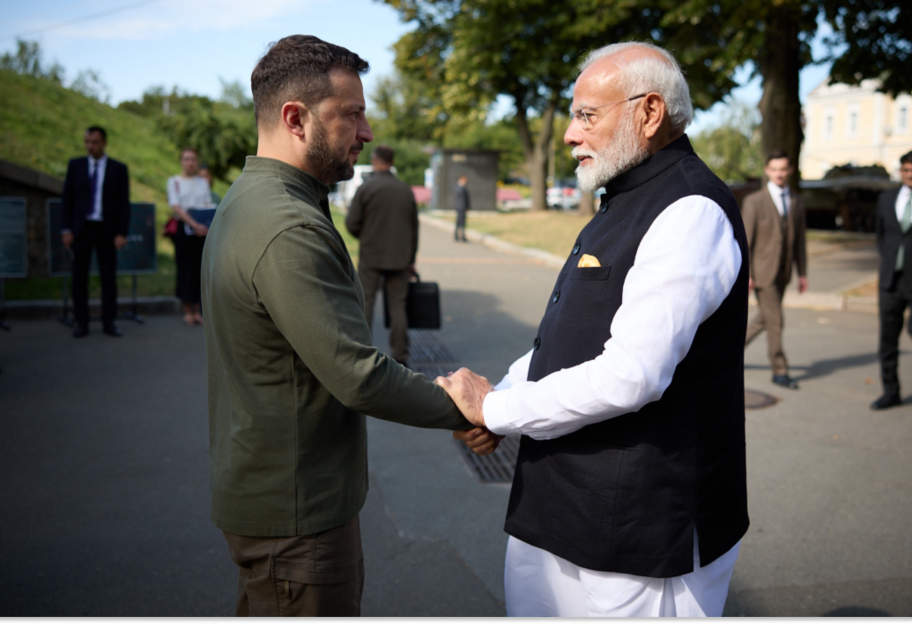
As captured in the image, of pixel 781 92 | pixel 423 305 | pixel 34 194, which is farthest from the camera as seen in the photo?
pixel 781 92

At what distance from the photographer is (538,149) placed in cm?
3009

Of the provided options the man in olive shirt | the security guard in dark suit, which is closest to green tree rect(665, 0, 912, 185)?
the security guard in dark suit

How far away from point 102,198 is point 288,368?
791 cm

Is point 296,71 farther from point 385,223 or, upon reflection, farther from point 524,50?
point 524,50

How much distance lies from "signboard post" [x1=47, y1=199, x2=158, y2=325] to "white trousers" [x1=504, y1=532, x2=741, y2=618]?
8665 millimetres

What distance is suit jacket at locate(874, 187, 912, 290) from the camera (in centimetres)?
685

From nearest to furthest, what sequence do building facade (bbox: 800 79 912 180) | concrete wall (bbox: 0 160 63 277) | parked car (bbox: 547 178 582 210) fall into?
1. concrete wall (bbox: 0 160 63 277)
2. parked car (bbox: 547 178 582 210)
3. building facade (bbox: 800 79 912 180)

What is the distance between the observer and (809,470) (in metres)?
5.30

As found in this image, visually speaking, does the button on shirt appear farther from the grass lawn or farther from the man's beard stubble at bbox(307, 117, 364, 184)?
the grass lawn

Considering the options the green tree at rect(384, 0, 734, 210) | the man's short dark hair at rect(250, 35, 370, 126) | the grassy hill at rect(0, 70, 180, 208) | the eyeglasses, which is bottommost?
the eyeglasses

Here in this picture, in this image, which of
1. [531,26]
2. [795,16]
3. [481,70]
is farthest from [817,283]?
[481,70]

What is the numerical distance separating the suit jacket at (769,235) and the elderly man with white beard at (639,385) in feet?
18.8

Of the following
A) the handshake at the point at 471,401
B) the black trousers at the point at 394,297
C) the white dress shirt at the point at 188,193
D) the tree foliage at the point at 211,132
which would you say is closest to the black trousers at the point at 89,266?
the white dress shirt at the point at 188,193

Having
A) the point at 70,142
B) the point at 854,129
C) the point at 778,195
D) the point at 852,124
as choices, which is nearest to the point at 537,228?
the point at 70,142
